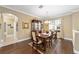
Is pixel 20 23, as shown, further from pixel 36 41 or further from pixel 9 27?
pixel 36 41

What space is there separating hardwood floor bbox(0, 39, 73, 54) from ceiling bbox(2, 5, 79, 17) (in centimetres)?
75

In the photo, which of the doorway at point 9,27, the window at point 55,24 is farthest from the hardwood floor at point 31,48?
the window at point 55,24

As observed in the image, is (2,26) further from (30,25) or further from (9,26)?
(30,25)

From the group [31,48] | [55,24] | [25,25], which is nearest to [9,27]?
[25,25]

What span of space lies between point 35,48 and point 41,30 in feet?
1.73

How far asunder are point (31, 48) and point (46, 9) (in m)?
1.09

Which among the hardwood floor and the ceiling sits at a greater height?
the ceiling

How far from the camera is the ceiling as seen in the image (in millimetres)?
2121

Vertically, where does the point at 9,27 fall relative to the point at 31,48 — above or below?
above

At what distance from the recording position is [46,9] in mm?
2188

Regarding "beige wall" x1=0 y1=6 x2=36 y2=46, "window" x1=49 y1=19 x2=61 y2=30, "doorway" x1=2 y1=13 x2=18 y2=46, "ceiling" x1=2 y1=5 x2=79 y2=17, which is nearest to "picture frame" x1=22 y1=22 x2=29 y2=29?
"beige wall" x1=0 y1=6 x2=36 y2=46

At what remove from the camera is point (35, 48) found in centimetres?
237

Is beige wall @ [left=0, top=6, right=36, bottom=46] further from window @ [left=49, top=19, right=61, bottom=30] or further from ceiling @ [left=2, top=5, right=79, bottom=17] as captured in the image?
window @ [left=49, top=19, right=61, bottom=30]
